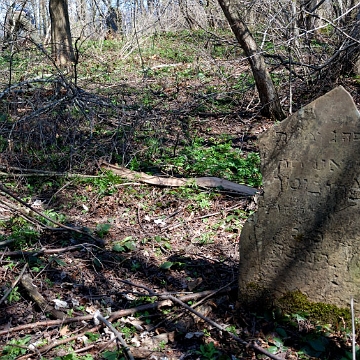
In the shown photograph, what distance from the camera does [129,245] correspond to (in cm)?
461

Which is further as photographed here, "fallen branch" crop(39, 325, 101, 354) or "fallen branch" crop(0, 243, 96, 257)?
"fallen branch" crop(0, 243, 96, 257)

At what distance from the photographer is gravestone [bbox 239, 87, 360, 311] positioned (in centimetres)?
310

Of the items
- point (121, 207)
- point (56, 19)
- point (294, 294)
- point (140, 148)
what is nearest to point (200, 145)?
point (140, 148)

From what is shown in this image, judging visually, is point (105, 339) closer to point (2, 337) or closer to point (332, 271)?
point (2, 337)

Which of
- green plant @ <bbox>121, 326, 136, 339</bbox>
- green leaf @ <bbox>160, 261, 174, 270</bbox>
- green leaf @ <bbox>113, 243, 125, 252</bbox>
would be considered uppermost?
green leaf @ <bbox>113, 243, 125, 252</bbox>

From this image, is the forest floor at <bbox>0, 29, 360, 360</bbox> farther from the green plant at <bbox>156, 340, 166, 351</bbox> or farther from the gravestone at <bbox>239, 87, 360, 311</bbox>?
the gravestone at <bbox>239, 87, 360, 311</bbox>

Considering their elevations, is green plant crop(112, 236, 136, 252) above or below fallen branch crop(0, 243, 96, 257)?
below

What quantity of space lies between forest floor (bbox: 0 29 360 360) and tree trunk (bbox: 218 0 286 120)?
262 millimetres

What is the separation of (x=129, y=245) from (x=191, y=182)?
164 cm

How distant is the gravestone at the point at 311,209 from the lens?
3104 millimetres

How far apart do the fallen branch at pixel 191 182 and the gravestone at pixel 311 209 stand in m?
2.29

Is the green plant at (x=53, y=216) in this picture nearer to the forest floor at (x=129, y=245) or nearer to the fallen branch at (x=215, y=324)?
the forest floor at (x=129, y=245)

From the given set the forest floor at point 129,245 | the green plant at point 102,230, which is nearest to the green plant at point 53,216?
the forest floor at point 129,245

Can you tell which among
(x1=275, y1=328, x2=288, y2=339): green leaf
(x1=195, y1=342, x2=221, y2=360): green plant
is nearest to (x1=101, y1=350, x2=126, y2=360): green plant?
(x1=195, y1=342, x2=221, y2=360): green plant
